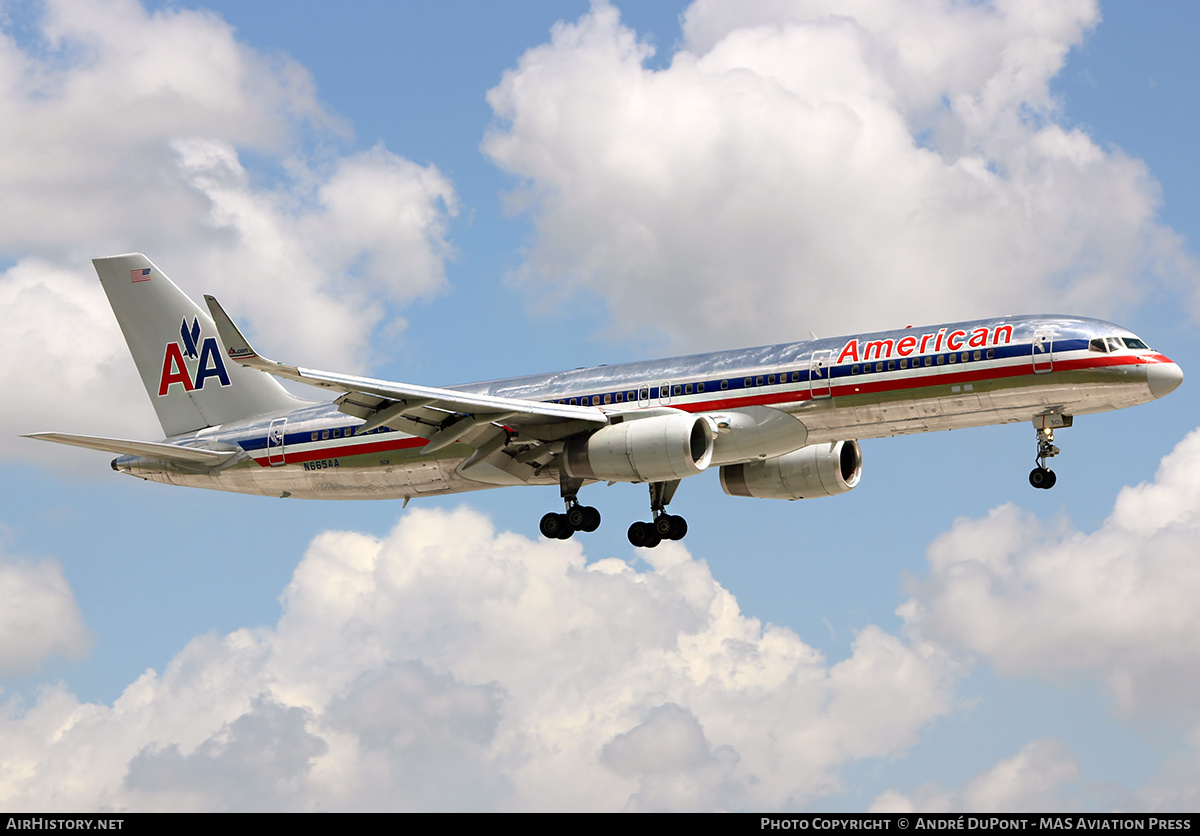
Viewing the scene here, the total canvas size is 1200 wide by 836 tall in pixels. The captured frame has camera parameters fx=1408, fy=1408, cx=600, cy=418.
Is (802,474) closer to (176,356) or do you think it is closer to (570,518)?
(570,518)

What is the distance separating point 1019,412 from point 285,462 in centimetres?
2444

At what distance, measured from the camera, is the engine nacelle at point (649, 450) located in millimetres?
40531

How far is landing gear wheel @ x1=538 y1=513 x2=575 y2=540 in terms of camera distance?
4538 cm

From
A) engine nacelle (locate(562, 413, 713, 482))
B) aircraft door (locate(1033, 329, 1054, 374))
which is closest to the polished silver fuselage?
aircraft door (locate(1033, 329, 1054, 374))

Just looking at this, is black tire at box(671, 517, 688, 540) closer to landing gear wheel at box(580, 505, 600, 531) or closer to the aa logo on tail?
landing gear wheel at box(580, 505, 600, 531)

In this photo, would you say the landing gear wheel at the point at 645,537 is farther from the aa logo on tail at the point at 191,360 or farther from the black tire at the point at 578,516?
the aa logo on tail at the point at 191,360

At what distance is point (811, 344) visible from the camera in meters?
42.0

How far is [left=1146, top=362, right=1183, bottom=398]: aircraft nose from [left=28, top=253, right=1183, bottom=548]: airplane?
0.14ft

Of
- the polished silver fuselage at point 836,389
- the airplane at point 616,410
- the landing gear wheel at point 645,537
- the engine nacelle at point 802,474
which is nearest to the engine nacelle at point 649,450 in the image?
the airplane at point 616,410

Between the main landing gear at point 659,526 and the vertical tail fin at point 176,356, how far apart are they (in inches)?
535

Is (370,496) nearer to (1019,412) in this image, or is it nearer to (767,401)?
(767,401)

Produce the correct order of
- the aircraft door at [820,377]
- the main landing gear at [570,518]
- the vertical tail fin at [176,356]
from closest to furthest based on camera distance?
the aircraft door at [820,377]
the main landing gear at [570,518]
the vertical tail fin at [176,356]
